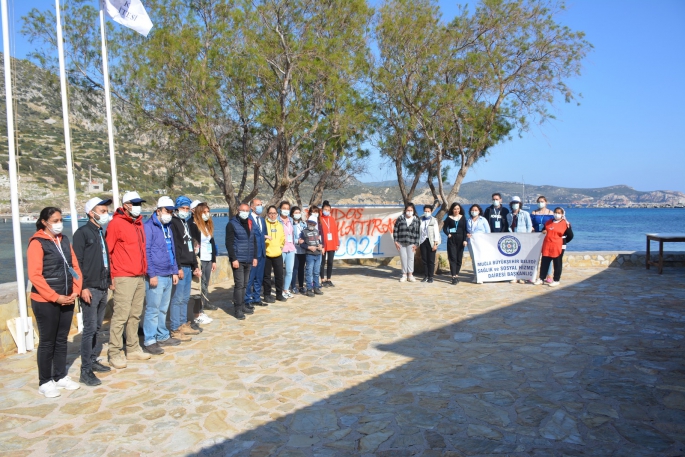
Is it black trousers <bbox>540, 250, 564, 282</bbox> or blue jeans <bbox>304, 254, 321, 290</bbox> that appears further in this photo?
black trousers <bbox>540, 250, 564, 282</bbox>

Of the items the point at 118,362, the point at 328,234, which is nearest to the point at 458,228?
the point at 328,234

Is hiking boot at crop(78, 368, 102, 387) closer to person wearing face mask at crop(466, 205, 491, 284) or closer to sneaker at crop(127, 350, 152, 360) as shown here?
sneaker at crop(127, 350, 152, 360)

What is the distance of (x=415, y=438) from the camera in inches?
143

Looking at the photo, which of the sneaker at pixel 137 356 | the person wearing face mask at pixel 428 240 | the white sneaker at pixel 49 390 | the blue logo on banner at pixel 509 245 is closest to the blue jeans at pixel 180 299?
the sneaker at pixel 137 356

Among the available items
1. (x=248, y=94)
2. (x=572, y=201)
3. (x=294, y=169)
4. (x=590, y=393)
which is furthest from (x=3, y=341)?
(x=572, y=201)

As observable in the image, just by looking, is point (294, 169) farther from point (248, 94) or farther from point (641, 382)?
point (641, 382)

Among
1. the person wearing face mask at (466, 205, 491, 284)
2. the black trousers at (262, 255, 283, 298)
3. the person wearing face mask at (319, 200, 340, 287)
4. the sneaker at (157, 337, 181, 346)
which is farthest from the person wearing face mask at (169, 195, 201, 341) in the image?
the person wearing face mask at (466, 205, 491, 284)

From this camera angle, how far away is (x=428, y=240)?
10.4 metres

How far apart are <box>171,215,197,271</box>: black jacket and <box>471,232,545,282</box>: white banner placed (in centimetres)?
629

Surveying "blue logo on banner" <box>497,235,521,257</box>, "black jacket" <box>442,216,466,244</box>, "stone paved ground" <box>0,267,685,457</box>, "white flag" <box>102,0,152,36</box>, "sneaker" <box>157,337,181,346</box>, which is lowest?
"stone paved ground" <box>0,267,685,457</box>

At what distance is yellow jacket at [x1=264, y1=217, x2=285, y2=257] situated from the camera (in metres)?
8.30

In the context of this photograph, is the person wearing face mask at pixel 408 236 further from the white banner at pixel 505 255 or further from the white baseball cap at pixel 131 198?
the white baseball cap at pixel 131 198

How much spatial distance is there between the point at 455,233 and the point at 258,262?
179 inches

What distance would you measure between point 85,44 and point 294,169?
6712mm
